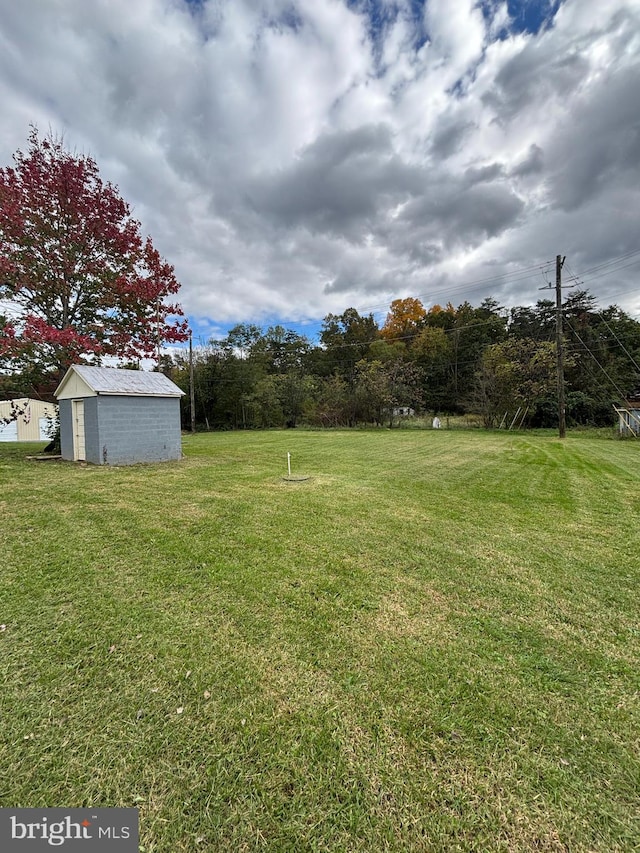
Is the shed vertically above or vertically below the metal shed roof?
below

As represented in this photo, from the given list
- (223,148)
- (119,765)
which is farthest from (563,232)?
(119,765)

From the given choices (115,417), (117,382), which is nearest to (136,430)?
(115,417)

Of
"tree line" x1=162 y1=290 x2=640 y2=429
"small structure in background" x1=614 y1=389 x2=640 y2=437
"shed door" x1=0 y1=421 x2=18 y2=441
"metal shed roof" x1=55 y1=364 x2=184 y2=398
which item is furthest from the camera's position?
"tree line" x1=162 y1=290 x2=640 y2=429

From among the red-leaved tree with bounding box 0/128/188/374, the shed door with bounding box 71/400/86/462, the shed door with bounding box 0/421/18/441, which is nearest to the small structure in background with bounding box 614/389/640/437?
the red-leaved tree with bounding box 0/128/188/374

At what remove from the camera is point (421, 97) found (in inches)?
357

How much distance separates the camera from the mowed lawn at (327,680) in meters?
1.30

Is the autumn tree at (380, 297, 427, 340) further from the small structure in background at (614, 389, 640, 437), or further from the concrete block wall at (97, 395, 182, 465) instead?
the concrete block wall at (97, 395, 182, 465)

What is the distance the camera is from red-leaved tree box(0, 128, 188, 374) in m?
8.87

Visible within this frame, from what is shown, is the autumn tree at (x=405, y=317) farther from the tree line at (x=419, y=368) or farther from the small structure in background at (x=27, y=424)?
the small structure in background at (x=27, y=424)

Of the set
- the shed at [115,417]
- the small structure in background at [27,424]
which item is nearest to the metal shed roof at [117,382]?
the shed at [115,417]

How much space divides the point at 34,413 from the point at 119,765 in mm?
23994

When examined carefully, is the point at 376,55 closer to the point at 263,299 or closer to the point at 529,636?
the point at 529,636

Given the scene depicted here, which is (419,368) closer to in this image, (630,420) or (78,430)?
(630,420)

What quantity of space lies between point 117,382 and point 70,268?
377cm
